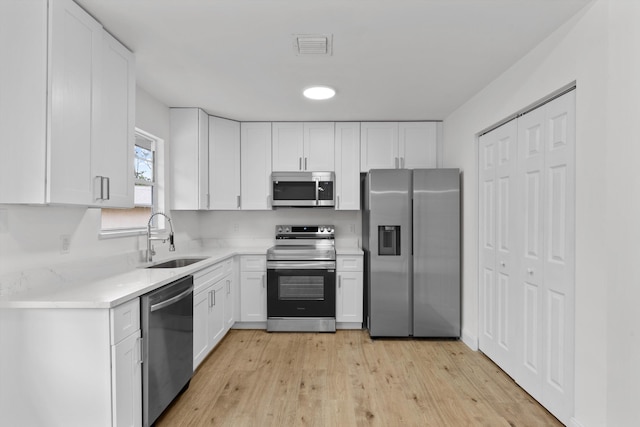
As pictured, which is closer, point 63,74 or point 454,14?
point 63,74

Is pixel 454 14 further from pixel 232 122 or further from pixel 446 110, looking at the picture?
pixel 232 122

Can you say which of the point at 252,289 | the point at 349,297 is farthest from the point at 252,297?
the point at 349,297

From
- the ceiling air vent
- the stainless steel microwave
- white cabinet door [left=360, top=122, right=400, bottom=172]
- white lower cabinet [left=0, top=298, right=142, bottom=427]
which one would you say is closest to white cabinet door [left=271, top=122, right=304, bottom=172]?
the stainless steel microwave

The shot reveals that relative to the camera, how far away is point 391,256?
365cm

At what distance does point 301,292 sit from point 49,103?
111 inches

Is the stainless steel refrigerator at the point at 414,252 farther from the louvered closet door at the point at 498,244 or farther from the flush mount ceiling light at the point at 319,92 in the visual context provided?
the flush mount ceiling light at the point at 319,92

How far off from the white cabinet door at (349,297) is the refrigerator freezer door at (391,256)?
25cm

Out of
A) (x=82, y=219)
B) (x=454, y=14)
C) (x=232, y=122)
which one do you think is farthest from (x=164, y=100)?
(x=454, y=14)

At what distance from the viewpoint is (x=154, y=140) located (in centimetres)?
349

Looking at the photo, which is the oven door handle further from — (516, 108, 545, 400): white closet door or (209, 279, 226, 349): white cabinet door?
(516, 108, 545, 400): white closet door

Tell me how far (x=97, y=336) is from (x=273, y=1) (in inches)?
76.2

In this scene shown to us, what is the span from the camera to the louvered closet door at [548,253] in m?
2.07

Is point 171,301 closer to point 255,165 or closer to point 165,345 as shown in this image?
point 165,345

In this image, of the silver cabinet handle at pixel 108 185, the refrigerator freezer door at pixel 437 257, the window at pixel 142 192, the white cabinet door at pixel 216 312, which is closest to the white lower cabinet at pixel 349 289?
the refrigerator freezer door at pixel 437 257
